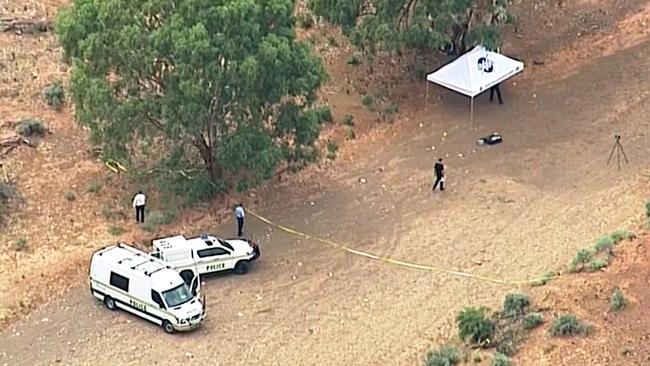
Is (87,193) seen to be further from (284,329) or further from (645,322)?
(645,322)

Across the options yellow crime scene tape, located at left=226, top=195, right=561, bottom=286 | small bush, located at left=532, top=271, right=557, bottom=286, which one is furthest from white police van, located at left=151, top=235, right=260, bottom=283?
small bush, located at left=532, top=271, right=557, bottom=286

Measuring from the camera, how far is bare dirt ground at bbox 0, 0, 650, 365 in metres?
34.6

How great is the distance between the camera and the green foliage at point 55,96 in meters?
47.2

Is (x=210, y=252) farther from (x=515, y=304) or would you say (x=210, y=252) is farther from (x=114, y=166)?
A: (x=515, y=304)

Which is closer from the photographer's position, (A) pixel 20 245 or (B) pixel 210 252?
(B) pixel 210 252

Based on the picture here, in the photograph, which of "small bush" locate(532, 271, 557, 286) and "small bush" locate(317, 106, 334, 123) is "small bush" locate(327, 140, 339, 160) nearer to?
"small bush" locate(317, 106, 334, 123)

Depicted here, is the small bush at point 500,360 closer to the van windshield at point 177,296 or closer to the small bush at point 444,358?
the small bush at point 444,358

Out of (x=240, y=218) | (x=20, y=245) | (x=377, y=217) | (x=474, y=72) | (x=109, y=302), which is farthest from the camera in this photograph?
(x=474, y=72)

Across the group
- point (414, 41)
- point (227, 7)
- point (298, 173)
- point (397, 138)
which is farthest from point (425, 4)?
point (227, 7)

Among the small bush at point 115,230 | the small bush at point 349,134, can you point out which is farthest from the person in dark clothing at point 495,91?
the small bush at point 115,230

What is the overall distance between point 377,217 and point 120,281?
9.81 metres

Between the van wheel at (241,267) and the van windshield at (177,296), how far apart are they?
3.00 m

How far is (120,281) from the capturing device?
3528 centimetres

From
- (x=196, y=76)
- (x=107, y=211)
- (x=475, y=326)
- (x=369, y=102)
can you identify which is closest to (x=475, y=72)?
(x=369, y=102)
